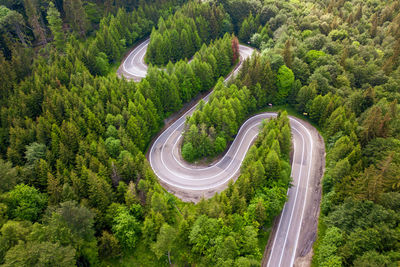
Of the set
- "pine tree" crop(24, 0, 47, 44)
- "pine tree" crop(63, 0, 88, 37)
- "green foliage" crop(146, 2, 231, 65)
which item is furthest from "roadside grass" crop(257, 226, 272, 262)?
"pine tree" crop(24, 0, 47, 44)

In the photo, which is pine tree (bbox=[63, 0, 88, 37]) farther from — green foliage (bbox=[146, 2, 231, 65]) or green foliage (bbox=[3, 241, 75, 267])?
green foliage (bbox=[3, 241, 75, 267])

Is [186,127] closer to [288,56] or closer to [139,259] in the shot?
[139,259]

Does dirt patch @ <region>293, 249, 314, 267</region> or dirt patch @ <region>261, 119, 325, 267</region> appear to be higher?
dirt patch @ <region>261, 119, 325, 267</region>

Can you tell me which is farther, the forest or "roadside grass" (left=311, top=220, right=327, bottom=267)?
"roadside grass" (left=311, top=220, right=327, bottom=267)

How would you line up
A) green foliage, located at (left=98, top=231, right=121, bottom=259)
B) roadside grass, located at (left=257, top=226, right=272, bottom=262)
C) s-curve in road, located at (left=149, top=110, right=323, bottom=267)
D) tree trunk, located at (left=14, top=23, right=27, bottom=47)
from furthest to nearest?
tree trunk, located at (left=14, top=23, right=27, bottom=47) < s-curve in road, located at (left=149, top=110, right=323, bottom=267) < roadside grass, located at (left=257, top=226, right=272, bottom=262) < green foliage, located at (left=98, top=231, right=121, bottom=259)

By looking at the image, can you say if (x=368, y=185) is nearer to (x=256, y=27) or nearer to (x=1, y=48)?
(x=256, y=27)

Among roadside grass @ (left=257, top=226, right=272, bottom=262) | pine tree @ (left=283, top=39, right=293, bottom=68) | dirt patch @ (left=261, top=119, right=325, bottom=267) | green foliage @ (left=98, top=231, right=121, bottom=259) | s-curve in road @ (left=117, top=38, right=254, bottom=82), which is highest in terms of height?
s-curve in road @ (left=117, top=38, right=254, bottom=82)

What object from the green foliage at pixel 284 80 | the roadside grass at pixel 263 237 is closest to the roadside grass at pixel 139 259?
the roadside grass at pixel 263 237

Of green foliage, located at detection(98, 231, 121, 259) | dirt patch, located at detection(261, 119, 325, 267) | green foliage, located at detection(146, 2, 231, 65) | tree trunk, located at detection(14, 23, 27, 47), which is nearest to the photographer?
green foliage, located at detection(98, 231, 121, 259)

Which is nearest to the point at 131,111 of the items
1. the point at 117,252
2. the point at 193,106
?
the point at 193,106

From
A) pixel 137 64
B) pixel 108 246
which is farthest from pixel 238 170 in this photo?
pixel 137 64
